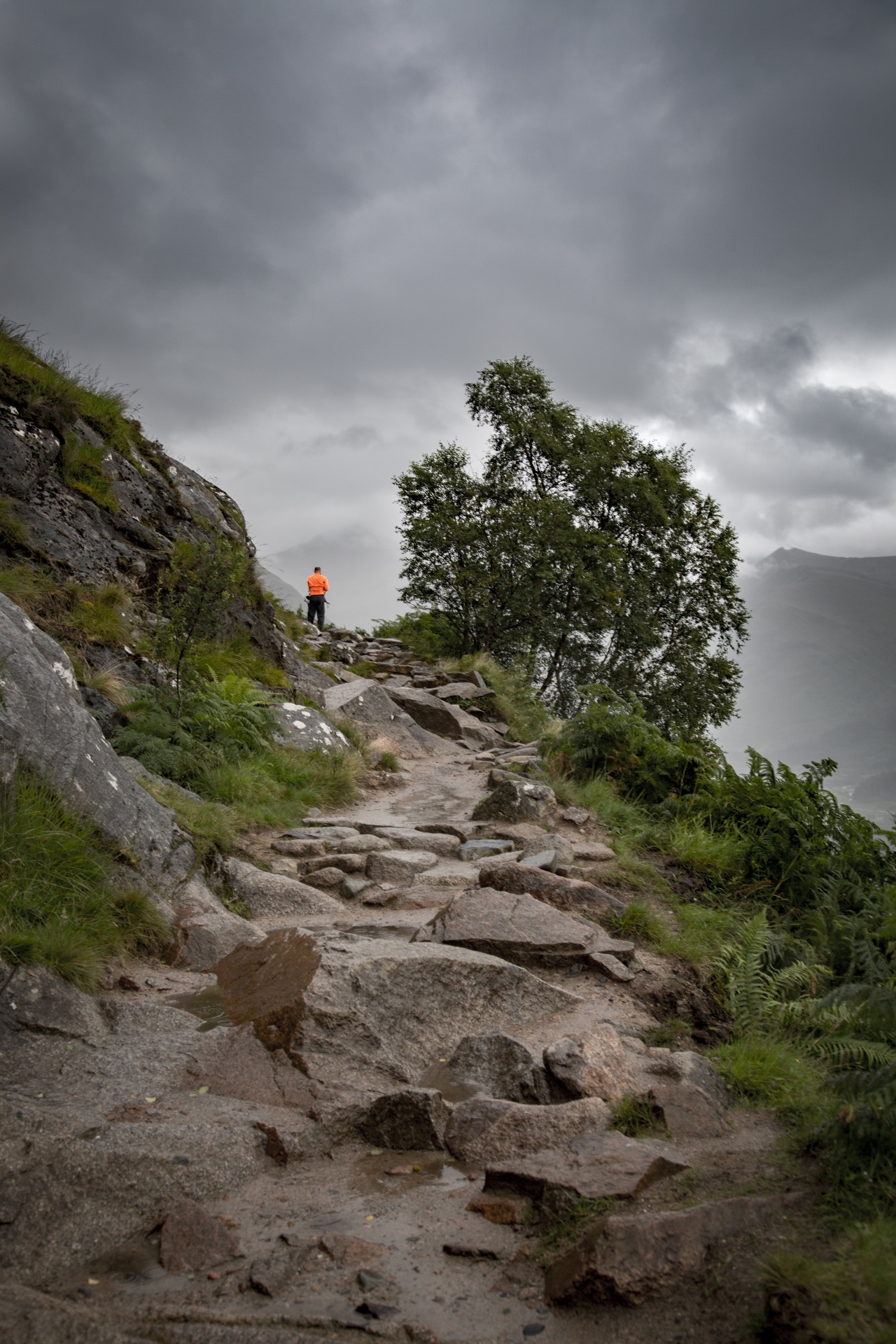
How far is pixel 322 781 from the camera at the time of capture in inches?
370

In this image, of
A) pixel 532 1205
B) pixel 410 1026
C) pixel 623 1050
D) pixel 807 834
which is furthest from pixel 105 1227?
pixel 807 834

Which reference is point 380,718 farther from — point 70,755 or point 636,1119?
point 636,1119

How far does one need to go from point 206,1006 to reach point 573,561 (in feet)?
66.0

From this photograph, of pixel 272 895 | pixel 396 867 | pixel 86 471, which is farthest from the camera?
pixel 86 471

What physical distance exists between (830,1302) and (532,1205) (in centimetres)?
112

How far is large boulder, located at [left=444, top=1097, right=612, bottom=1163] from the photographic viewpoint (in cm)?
306

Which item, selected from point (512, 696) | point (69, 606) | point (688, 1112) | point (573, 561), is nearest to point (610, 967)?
point (688, 1112)

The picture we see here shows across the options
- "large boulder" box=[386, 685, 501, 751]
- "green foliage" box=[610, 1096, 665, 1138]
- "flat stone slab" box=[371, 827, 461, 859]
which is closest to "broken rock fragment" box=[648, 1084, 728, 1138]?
"green foliage" box=[610, 1096, 665, 1138]

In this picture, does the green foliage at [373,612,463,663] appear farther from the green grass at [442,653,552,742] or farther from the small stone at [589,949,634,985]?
the small stone at [589,949,634,985]

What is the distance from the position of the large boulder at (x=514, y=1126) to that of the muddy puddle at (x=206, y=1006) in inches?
55.0

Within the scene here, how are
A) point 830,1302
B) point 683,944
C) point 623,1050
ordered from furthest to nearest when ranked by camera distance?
point 683,944
point 623,1050
point 830,1302

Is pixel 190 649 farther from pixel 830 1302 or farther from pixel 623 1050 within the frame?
pixel 830 1302

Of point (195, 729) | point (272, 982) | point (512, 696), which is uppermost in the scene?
point (512, 696)

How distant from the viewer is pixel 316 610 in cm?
2623
